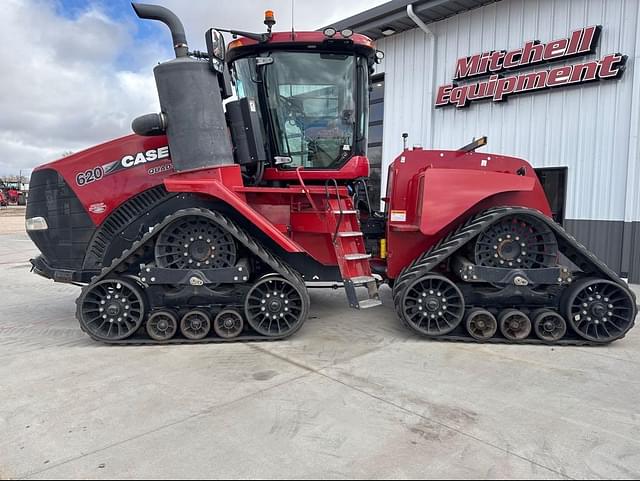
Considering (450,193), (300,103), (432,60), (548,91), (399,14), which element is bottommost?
(450,193)

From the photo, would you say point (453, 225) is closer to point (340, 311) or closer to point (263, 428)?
point (340, 311)

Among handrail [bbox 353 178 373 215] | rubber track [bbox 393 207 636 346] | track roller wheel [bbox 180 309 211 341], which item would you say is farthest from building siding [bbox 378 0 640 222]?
track roller wheel [bbox 180 309 211 341]

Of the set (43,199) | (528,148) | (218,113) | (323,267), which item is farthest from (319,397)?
(528,148)

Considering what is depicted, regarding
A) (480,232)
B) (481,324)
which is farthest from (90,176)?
(481,324)

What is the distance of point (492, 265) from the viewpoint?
4.32m

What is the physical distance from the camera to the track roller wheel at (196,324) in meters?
4.22

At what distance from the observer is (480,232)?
4.25 m

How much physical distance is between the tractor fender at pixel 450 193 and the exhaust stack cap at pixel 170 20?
2.56 meters

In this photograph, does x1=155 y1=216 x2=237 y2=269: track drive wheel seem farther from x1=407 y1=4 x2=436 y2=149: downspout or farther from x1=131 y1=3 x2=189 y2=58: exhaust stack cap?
x1=407 y1=4 x2=436 y2=149: downspout

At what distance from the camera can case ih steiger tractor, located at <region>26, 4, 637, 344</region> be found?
4.22m

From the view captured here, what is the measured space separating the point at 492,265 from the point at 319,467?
8.83 feet

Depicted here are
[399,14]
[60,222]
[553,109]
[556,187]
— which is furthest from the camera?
[399,14]

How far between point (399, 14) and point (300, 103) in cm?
618

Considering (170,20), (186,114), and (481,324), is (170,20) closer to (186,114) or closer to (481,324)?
(186,114)
